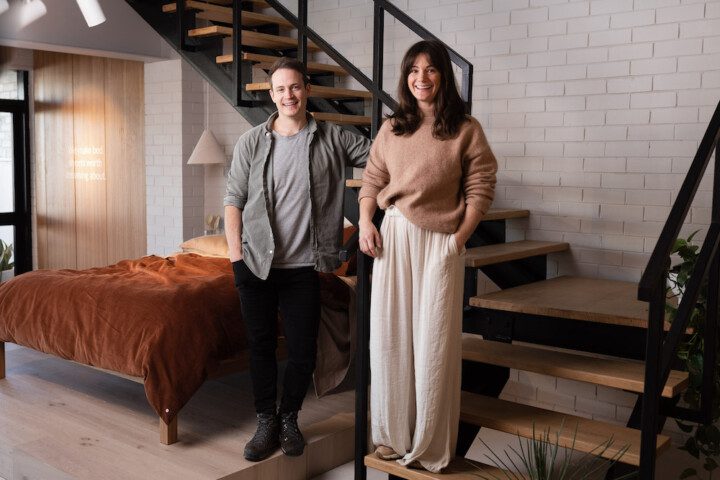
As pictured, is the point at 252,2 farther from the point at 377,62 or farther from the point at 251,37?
the point at 377,62

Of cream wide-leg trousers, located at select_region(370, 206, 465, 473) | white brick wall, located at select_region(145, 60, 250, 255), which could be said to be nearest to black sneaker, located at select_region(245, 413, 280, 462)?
cream wide-leg trousers, located at select_region(370, 206, 465, 473)

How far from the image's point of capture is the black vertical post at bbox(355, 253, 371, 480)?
3.02m

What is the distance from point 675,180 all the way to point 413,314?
6.55 feet

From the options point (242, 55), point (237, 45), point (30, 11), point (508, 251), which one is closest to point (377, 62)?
point (237, 45)

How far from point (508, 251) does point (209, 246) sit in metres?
2.23

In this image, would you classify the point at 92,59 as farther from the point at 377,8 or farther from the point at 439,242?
the point at 439,242

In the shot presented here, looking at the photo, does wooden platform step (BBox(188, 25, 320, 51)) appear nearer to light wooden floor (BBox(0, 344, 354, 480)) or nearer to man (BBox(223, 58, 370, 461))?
man (BBox(223, 58, 370, 461))

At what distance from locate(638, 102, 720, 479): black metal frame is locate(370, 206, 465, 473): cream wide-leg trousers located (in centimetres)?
67

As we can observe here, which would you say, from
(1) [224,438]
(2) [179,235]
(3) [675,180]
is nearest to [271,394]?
(1) [224,438]

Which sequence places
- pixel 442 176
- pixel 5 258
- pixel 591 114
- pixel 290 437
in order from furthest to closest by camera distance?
pixel 5 258 < pixel 591 114 < pixel 290 437 < pixel 442 176

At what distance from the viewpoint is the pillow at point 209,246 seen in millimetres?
5168

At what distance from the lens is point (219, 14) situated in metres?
5.14

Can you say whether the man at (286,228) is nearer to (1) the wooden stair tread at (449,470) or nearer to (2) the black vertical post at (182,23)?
(1) the wooden stair tread at (449,470)

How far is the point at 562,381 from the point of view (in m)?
4.46
